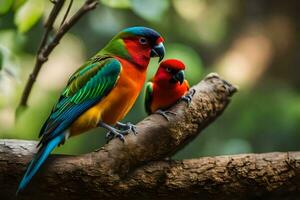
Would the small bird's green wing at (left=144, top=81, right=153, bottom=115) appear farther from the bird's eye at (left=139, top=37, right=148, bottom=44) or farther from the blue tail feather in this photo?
the blue tail feather

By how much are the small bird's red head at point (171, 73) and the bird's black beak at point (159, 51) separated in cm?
19

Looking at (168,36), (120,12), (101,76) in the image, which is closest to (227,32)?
(168,36)

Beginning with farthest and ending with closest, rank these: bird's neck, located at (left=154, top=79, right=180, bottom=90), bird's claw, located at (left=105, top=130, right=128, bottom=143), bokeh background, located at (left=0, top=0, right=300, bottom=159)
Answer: bokeh background, located at (left=0, top=0, right=300, bottom=159)
bird's neck, located at (left=154, top=79, right=180, bottom=90)
bird's claw, located at (left=105, top=130, right=128, bottom=143)

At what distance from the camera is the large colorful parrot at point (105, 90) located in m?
2.22

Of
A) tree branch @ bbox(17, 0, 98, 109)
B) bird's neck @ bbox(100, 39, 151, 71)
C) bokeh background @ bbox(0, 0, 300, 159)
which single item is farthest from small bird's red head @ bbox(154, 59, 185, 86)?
bokeh background @ bbox(0, 0, 300, 159)

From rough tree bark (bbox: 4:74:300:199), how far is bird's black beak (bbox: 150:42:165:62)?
0.29 meters

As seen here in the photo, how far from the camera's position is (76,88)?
233 cm

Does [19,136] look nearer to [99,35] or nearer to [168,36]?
[99,35]

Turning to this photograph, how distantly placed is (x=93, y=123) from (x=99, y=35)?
2.54 m

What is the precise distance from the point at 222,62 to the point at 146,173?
3334mm

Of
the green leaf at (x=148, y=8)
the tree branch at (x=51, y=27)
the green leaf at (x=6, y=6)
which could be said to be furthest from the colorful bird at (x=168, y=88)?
the green leaf at (x=6, y=6)

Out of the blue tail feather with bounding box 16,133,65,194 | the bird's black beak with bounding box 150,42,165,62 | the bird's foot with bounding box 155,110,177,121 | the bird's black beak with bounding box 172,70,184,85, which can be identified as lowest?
the blue tail feather with bounding box 16,133,65,194

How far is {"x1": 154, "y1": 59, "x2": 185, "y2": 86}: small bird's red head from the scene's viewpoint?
263 centimetres

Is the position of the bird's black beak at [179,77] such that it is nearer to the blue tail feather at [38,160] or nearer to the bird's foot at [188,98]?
the bird's foot at [188,98]
